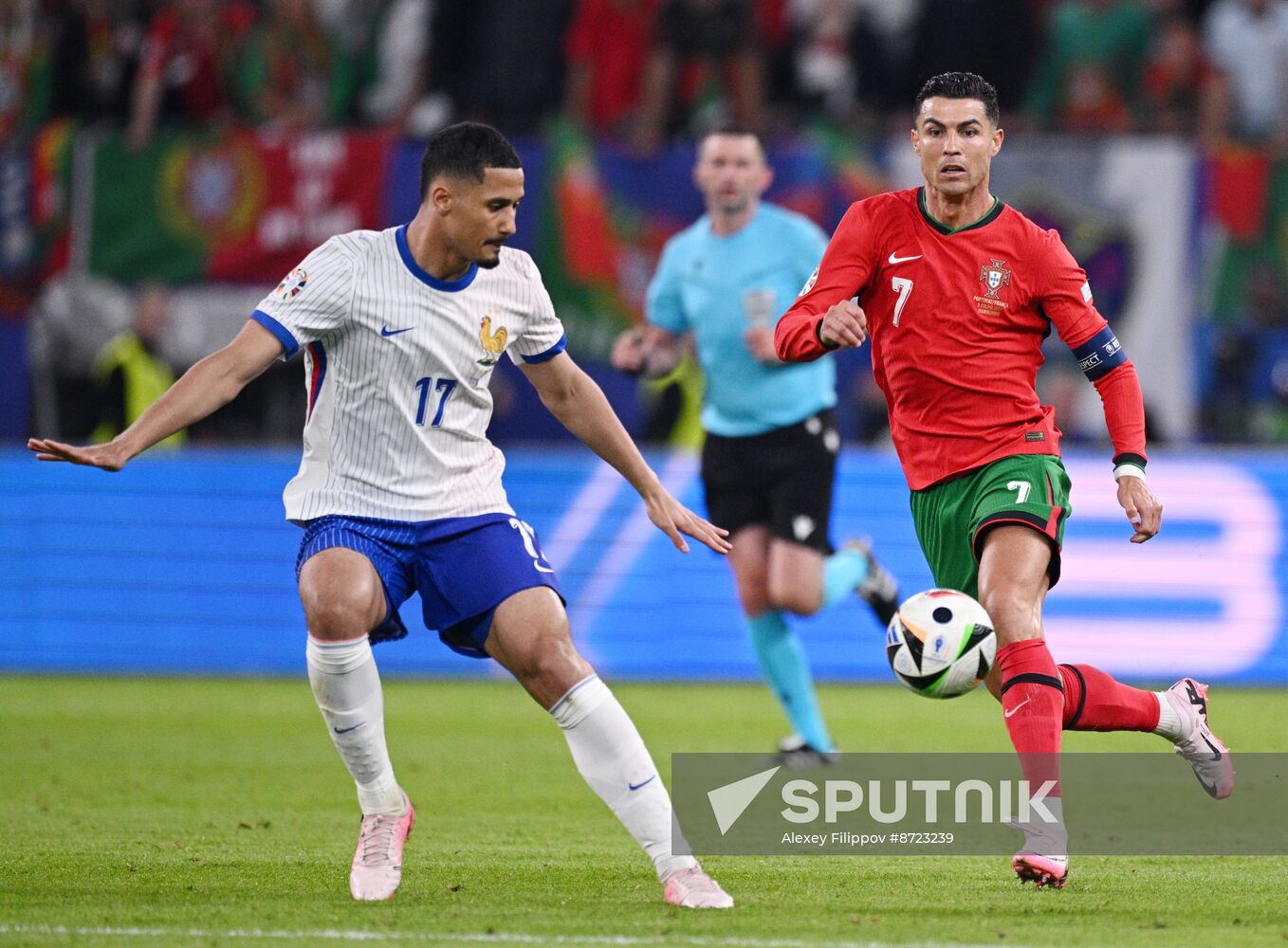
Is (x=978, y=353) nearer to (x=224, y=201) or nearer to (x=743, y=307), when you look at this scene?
(x=743, y=307)

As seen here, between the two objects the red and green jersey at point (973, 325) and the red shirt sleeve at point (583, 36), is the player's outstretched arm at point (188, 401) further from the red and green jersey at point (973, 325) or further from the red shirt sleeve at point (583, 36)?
the red shirt sleeve at point (583, 36)

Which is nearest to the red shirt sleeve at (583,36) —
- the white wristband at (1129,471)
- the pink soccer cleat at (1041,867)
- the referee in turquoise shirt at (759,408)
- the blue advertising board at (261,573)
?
the blue advertising board at (261,573)

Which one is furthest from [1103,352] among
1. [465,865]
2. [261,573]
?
[261,573]

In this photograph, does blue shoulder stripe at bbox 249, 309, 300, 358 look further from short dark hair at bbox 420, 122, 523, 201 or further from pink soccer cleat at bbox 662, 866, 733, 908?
pink soccer cleat at bbox 662, 866, 733, 908

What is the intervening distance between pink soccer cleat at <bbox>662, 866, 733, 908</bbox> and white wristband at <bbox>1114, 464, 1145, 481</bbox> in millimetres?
1789

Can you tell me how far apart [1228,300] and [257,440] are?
24.0 feet

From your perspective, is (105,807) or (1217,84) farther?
(1217,84)

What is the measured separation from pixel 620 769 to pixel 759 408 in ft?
13.2

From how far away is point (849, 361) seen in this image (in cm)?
1416

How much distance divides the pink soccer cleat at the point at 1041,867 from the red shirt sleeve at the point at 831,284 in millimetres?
1641

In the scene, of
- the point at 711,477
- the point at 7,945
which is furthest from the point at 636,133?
the point at 7,945

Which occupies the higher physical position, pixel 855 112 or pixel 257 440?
pixel 855 112

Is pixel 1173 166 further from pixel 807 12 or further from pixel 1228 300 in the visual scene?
pixel 807 12

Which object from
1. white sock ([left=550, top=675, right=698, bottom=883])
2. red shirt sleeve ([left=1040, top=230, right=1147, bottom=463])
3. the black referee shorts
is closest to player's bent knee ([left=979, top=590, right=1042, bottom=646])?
red shirt sleeve ([left=1040, top=230, right=1147, bottom=463])
